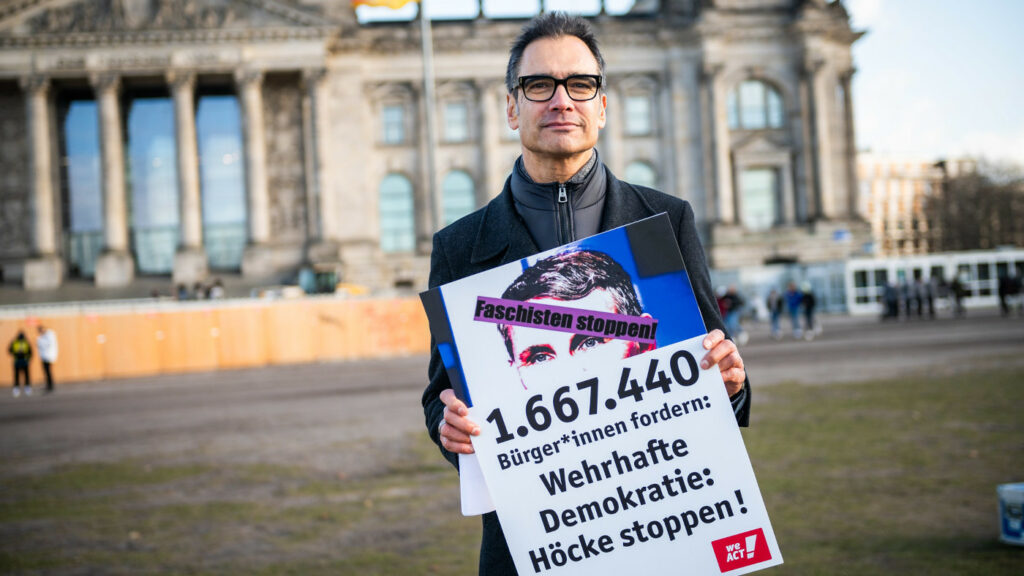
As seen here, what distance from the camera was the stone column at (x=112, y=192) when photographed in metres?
49.1

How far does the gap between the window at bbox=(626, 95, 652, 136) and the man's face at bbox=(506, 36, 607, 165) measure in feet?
185

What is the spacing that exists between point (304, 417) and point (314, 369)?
13592 millimetres

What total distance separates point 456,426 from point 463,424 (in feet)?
0.11

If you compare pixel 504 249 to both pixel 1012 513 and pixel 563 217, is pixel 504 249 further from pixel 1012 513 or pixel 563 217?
pixel 1012 513

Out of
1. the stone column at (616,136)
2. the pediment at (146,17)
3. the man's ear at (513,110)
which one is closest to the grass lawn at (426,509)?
the man's ear at (513,110)

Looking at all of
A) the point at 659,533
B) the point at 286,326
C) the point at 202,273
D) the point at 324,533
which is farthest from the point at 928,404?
the point at 202,273

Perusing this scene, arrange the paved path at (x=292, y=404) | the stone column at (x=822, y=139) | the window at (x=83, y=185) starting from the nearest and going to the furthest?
the paved path at (x=292, y=404) → the window at (x=83, y=185) → the stone column at (x=822, y=139)

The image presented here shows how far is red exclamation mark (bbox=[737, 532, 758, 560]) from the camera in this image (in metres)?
2.52

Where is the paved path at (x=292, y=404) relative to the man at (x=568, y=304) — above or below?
below

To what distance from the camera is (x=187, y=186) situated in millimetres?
50844

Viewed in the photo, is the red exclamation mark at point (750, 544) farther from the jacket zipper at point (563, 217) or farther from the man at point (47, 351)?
the man at point (47, 351)

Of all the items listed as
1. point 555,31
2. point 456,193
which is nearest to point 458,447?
point 555,31

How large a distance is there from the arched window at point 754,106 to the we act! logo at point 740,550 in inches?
2282

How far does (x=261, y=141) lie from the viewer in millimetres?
51719
